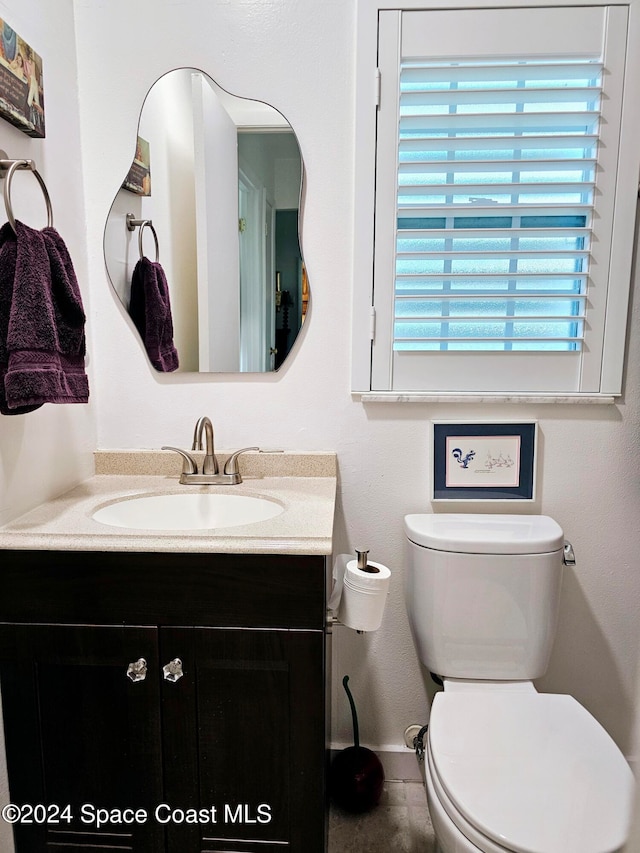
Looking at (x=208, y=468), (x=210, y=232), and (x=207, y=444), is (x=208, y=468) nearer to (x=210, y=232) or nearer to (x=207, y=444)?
(x=207, y=444)

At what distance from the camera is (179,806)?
1078 mm

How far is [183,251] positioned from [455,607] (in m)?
1.15

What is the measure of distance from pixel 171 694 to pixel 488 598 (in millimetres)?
747

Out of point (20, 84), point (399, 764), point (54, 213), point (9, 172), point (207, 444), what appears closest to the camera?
point (9, 172)

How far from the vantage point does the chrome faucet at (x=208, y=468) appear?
140cm

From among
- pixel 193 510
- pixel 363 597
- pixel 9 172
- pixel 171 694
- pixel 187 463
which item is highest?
pixel 9 172

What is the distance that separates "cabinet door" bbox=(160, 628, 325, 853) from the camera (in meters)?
1.04

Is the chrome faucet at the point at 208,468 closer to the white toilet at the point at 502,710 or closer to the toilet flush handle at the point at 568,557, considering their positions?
the white toilet at the point at 502,710

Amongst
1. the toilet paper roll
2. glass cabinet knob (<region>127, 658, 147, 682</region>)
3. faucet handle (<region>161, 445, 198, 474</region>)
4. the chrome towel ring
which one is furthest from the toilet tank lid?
the chrome towel ring

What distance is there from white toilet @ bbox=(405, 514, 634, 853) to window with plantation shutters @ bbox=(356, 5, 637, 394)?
427 mm

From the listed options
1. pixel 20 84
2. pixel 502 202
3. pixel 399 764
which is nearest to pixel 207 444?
pixel 20 84

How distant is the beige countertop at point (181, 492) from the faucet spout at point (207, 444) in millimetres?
55

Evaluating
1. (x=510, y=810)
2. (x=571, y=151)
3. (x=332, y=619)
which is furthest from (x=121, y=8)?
(x=510, y=810)

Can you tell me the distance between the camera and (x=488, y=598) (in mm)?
1303
